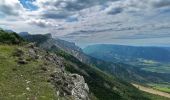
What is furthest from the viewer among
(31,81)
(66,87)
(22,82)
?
(66,87)

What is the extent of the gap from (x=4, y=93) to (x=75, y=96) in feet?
53.4

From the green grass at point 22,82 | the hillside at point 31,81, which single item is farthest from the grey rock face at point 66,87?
the green grass at point 22,82

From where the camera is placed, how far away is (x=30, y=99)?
47.4 m

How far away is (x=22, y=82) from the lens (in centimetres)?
5516

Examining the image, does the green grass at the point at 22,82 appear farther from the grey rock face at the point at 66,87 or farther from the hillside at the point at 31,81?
the grey rock face at the point at 66,87

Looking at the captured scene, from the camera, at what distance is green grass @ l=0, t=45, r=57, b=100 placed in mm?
49031

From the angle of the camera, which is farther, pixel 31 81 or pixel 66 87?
pixel 66 87

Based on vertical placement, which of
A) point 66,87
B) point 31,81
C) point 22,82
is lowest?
point 66,87

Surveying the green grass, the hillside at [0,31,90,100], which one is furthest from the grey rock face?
the green grass

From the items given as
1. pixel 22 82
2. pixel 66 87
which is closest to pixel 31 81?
pixel 22 82

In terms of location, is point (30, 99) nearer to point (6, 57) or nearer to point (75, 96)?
point (75, 96)

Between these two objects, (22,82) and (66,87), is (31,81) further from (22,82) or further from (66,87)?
(66,87)

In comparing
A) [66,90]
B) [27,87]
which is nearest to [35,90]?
[27,87]

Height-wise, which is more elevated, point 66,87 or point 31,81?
point 31,81
